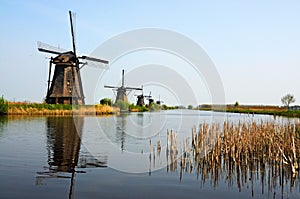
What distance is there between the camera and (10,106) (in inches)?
1289

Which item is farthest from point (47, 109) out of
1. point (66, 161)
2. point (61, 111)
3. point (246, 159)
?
point (246, 159)

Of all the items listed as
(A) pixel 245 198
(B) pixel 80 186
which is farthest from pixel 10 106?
(A) pixel 245 198

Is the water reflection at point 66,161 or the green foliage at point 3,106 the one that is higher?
the green foliage at point 3,106

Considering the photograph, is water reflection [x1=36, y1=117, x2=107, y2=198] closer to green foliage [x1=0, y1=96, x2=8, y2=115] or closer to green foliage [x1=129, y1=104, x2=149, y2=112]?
green foliage [x1=0, y1=96, x2=8, y2=115]

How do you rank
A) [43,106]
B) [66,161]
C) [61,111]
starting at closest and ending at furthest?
[66,161], [43,106], [61,111]

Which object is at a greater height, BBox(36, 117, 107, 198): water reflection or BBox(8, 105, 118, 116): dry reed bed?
BBox(8, 105, 118, 116): dry reed bed

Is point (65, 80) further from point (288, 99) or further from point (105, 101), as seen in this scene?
point (288, 99)

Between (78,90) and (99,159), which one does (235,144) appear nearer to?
(99,159)

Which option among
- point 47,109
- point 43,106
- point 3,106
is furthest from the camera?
point 47,109

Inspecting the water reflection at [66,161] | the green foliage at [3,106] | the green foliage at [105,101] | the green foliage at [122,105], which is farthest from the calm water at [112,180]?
the green foliage at [122,105]

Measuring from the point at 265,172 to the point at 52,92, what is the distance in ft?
110

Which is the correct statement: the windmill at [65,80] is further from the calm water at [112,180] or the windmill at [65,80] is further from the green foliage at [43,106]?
the calm water at [112,180]

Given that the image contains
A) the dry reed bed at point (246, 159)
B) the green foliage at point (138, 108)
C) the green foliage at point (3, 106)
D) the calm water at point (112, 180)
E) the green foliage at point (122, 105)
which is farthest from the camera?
the green foliage at point (138, 108)

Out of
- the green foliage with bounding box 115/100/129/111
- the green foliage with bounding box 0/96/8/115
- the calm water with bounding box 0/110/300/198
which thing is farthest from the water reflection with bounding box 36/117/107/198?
the green foliage with bounding box 115/100/129/111
